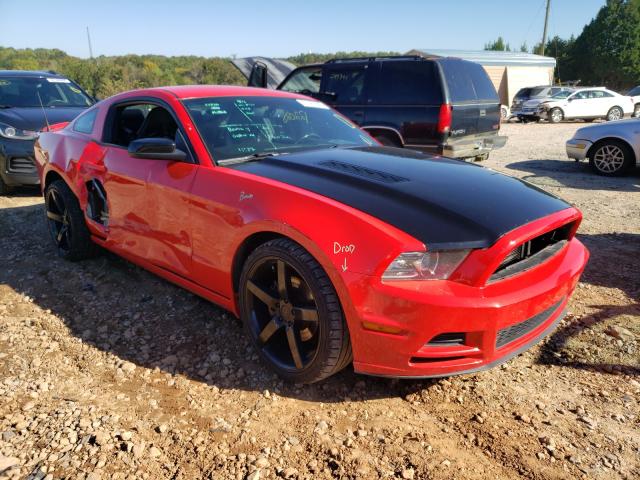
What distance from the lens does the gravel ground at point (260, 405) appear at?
2062 millimetres

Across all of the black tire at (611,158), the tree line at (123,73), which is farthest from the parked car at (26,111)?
the tree line at (123,73)

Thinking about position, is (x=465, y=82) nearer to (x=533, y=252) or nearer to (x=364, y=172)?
(x=364, y=172)

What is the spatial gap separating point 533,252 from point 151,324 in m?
2.48

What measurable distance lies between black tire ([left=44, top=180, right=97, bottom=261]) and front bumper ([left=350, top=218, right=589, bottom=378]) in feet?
10.2

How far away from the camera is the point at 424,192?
2.48 m

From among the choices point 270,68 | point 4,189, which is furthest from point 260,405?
point 270,68

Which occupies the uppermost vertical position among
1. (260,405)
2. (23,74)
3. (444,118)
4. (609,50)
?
(609,50)

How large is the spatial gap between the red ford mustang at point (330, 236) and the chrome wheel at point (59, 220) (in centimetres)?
82

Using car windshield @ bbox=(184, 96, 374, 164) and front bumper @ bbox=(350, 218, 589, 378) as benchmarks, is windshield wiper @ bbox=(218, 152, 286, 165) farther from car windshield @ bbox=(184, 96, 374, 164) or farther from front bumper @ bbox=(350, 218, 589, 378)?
front bumper @ bbox=(350, 218, 589, 378)

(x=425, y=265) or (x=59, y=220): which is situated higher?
(x=425, y=265)

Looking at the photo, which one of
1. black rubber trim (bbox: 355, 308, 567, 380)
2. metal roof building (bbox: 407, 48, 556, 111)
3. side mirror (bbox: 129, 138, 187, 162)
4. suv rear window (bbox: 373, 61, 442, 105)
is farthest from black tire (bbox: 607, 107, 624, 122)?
side mirror (bbox: 129, 138, 187, 162)

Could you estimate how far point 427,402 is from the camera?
2.47 metres

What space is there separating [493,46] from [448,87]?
78.4 m

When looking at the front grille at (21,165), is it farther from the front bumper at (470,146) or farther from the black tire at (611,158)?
the black tire at (611,158)
